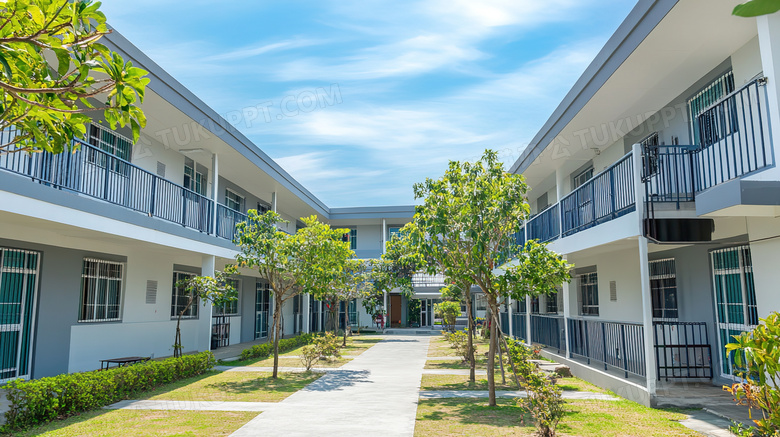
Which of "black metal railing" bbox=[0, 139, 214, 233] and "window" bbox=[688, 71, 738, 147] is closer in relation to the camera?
"window" bbox=[688, 71, 738, 147]

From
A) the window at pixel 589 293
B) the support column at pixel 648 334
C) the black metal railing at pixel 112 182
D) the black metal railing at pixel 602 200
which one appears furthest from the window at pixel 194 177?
the support column at pixel 648 334

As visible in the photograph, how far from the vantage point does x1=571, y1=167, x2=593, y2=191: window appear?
16.4 m

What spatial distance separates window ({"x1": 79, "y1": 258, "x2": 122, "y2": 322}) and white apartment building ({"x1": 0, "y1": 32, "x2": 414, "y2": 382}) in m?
0.03

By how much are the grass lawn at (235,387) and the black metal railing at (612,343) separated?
20.7ft

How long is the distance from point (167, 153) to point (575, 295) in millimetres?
13393

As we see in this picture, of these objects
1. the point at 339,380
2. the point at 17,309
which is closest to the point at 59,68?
the point at 17,309

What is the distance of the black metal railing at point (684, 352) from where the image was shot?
10.2 m

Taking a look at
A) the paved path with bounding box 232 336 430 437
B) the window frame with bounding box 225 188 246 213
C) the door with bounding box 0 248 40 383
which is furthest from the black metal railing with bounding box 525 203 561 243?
the door with bounding box 0 248 40 383

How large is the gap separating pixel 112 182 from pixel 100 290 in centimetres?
383

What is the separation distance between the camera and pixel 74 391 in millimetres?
8594

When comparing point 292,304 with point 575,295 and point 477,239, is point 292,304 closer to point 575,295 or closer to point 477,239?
point 575,295

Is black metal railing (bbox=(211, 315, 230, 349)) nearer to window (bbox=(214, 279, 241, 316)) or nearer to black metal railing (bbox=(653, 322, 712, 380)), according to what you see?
window (bbox=(214, 279, 241, 316))

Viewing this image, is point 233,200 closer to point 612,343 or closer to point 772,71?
point 612,343

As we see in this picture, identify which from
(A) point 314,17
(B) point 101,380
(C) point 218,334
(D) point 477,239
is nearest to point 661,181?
(D) point 477,239
